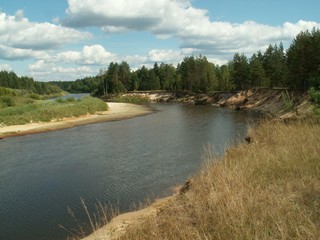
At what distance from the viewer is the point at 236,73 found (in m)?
91.1

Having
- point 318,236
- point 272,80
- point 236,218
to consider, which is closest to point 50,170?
point 236,218

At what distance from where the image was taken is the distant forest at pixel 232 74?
2345 inches

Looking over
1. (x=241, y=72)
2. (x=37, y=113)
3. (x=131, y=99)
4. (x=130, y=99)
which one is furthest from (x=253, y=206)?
(x=130, y=99)

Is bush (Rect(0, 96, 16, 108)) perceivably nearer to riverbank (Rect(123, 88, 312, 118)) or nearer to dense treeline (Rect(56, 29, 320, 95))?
riverbank (Rect(123, 88, 312, 118))

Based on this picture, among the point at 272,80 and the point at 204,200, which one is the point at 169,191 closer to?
the point at 204,200

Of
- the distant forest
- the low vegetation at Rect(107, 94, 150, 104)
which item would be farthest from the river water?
the low vegetation at Rect(107, 94, 150, 104)

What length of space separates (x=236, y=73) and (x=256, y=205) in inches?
3392

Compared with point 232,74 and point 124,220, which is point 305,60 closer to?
point 232,74

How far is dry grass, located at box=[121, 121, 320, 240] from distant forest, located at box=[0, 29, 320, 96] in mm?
13301

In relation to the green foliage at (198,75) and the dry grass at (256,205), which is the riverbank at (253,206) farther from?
the green foliage at (198,75)

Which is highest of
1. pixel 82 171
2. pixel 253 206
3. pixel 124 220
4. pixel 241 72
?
pixel 241 72

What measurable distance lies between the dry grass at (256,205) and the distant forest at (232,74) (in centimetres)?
1330

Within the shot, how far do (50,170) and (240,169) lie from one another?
53.4ft

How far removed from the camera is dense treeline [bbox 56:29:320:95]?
59562 millimetres
